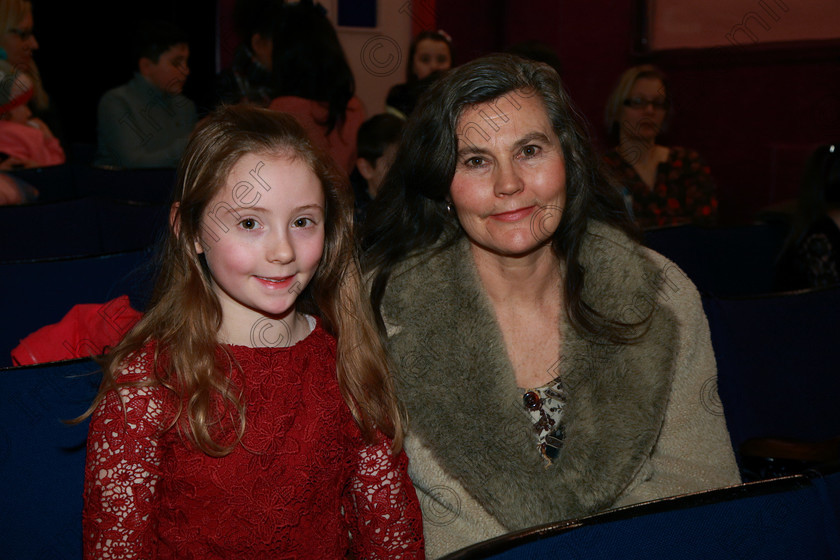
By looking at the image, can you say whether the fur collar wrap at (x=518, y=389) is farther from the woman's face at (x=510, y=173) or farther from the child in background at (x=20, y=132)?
the child in background at (x=20, y=132)

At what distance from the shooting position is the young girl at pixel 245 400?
1175 millimetres

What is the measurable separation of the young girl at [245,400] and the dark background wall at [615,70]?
2543 millimetres

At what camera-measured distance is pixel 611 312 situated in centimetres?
159

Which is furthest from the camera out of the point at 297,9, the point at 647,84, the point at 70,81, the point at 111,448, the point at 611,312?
the point at 70,81

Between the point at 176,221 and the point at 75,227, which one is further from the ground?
the point at 176,221

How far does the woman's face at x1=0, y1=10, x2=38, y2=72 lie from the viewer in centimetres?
337

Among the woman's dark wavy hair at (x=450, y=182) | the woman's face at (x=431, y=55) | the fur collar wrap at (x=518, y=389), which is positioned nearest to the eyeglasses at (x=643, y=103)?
the woman's face at (x=431, y=55)

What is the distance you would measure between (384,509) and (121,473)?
451mm

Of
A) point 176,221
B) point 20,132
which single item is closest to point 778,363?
point 176,221

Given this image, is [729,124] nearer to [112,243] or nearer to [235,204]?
[112,243]

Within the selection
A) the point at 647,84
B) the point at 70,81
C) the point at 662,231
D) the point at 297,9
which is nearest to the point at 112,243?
the point at 297,9

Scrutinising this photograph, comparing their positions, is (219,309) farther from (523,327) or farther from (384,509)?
(523,327)

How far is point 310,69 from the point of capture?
9.50ft

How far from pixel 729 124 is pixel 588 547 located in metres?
4.38
